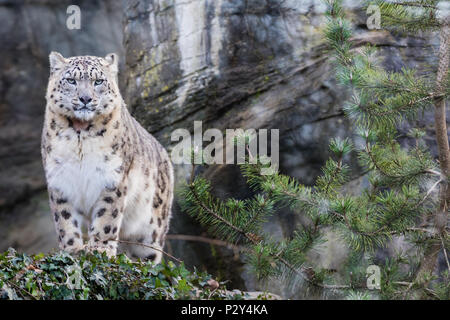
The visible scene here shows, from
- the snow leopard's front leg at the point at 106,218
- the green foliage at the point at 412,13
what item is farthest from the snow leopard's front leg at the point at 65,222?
the green foliage at the point at 412,13

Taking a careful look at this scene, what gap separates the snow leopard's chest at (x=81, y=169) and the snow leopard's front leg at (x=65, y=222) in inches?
2.1

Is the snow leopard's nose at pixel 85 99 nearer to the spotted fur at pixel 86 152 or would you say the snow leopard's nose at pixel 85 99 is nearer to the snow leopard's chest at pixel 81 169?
the spotted fur at pixel 86 152

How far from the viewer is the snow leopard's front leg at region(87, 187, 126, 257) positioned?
573 cm

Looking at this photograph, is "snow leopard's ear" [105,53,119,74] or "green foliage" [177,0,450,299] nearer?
"green foliage" [177,0,450,299]

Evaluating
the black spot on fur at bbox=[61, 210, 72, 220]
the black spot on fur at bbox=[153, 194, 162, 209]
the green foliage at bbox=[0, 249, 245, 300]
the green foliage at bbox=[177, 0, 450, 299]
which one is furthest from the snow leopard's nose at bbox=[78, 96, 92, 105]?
the green foliage at bbox=[0, 249, 245, 300]

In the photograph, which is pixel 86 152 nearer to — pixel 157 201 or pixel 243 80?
pixel 157 201

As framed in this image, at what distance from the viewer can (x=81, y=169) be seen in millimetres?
5633

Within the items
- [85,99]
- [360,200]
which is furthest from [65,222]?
[360,200]

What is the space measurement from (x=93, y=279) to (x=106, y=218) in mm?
1840

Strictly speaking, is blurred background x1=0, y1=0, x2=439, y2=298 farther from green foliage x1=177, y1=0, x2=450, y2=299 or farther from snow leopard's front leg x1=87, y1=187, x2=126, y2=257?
green foliage x1=177, y1=0, x2=450, y2=299

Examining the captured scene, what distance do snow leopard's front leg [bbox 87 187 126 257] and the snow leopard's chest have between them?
0.07 metres
